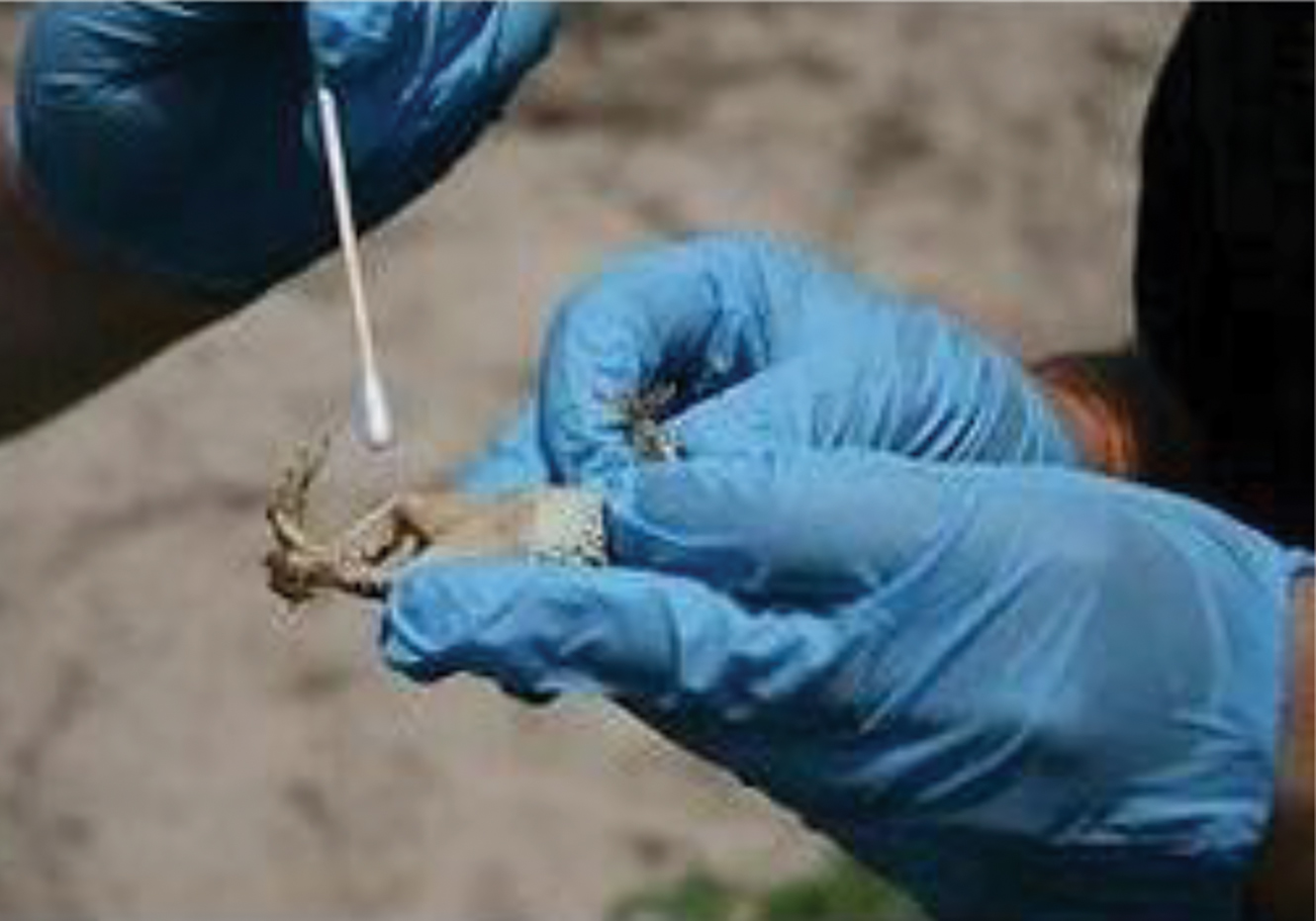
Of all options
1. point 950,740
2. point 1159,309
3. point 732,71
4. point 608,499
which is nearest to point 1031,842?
point 950,740

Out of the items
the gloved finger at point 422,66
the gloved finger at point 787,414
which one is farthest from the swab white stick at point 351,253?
the gloved finger at point 787,414

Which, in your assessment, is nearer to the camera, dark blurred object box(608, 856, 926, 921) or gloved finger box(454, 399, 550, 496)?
gloved finger box(454, 399, 550, 496)

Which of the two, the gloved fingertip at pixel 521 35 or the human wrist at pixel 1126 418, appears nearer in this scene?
the gloved fingertip at pixel 521 35

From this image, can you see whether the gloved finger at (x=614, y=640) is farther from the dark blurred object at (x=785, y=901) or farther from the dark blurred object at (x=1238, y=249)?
the dark blurred object at (x=785, y=901)

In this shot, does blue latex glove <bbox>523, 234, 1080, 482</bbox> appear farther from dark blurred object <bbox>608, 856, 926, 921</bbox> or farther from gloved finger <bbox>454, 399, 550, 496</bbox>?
dark blurred object <bbox>608, 856, 926, 921</bbox>

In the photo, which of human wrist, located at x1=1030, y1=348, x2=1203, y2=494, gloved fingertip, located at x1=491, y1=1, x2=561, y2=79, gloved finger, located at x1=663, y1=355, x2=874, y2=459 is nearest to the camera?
gloved finger, located at x1=663, y1=355, x2=874, y2=459


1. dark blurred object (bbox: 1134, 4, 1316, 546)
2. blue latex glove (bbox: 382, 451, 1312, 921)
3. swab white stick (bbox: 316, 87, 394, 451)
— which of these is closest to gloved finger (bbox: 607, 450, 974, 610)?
blue latex glove (bbox: 382, 451, 1312, 921)
